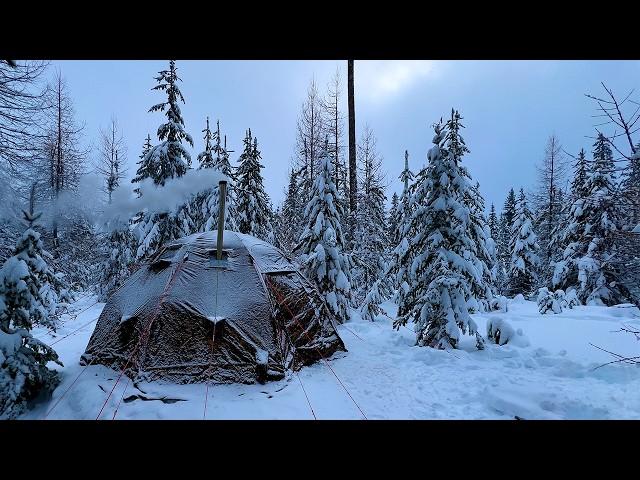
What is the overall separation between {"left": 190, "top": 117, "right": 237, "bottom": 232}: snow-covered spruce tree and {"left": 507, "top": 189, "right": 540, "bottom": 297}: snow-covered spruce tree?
21.8m

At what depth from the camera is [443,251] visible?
773 cm

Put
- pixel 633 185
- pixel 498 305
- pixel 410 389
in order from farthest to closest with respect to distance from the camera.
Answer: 1. pixel 498 305
2. pixel 410 389
3. pixel 633 185

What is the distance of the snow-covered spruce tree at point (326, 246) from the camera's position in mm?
10344

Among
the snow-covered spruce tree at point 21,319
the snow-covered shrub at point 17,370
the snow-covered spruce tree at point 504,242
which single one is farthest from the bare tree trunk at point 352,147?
the snow-covered spruce tree at point 504,242

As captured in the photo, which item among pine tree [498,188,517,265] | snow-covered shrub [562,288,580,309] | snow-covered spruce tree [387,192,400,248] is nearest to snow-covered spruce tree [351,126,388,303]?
snow-covered spruce tree [387,192,400,248]

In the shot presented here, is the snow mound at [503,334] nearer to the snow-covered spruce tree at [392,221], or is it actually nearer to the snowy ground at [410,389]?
the snowy ground at [410,389]

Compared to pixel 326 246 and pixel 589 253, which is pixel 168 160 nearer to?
pixel 326 246

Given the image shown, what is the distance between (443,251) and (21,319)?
7391 mm

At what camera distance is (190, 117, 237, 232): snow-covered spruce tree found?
14.9 m

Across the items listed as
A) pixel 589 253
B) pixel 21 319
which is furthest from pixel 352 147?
pixel 21 319

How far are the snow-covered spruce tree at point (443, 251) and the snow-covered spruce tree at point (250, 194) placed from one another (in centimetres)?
964

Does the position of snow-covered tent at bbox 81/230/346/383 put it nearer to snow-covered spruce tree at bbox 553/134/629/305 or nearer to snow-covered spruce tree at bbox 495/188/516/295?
snow-covered spruce tree at bbox 553/134/629/305
